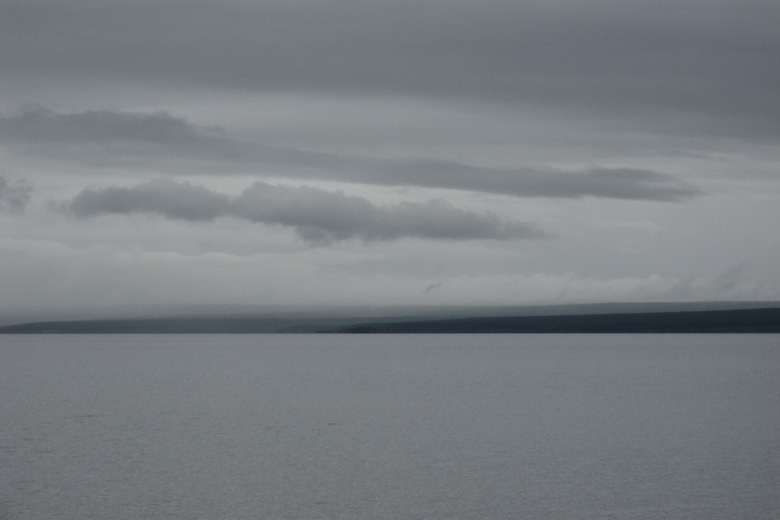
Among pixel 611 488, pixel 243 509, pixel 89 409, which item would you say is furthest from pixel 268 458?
pixel 89 409

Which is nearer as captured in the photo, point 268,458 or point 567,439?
point 268,458

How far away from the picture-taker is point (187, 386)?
7631cm

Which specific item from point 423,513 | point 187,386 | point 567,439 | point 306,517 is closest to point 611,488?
point 423,513

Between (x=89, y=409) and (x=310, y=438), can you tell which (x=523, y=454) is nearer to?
(x=310, y=438)

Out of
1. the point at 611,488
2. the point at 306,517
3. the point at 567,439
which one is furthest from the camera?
the point at 567,439

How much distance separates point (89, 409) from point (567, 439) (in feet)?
88.0

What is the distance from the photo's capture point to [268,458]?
33594mm

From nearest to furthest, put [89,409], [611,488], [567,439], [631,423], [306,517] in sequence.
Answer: [306,517] → [611,488] → [567,439] → [631,423] → [89,409]

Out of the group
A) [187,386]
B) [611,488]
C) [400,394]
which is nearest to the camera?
[611,488]

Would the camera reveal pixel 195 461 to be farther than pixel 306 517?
Yes

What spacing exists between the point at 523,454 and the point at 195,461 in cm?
1088

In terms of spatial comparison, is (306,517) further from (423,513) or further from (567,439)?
(567,439)

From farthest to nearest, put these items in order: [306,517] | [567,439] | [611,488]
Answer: [567,439], [611,488], [306,517]

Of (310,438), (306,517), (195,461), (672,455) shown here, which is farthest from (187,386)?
(306,517)
